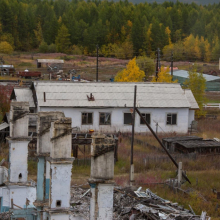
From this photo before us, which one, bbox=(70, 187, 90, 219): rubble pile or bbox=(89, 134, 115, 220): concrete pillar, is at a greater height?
bbox=(89, 134, 115, 220): concrete pillar

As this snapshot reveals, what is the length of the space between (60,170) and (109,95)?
2177 cm

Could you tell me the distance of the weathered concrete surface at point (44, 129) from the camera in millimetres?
13977

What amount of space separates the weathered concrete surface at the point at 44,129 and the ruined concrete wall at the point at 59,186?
199cm

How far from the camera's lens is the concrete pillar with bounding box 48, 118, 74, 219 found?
12.0m

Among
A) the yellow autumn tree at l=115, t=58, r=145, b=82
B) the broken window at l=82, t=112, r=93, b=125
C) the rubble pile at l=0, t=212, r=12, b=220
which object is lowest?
the rubble pile at l=0, t=212, r=12, b=220

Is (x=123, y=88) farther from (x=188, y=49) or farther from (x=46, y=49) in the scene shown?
(x=188, y=49)

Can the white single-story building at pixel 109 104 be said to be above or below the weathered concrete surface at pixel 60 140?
below

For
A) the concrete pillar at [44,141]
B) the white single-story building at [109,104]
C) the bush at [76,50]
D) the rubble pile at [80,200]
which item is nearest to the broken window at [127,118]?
the white single-story building at [109,104]

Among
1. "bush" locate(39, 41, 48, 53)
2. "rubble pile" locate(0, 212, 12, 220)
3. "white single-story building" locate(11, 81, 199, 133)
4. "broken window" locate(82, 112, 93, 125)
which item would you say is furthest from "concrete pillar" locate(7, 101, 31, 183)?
"bush" locate(39, 41, 48, 53)

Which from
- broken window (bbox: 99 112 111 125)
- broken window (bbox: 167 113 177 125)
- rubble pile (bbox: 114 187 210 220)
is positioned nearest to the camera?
rubble pile (bbox: 114 187 210 220)

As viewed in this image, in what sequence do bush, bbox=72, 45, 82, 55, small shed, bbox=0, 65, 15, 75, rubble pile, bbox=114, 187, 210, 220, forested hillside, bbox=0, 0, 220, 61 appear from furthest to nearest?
forested hillside, bbox=0, 0, 220, 61
bush, bbox=72, 45, 82, 55
small shed, bbox=0, 65, 15, 75
rubble pile, bbox=114, 187, 210, 220

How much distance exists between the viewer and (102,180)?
10.9 metres

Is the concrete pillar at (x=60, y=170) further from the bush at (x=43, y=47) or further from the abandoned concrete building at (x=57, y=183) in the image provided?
the bush at (x=43, y=47)

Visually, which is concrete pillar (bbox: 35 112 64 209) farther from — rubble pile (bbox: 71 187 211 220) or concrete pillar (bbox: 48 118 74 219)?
rubble pile (bbox: 71 187 211 220)
